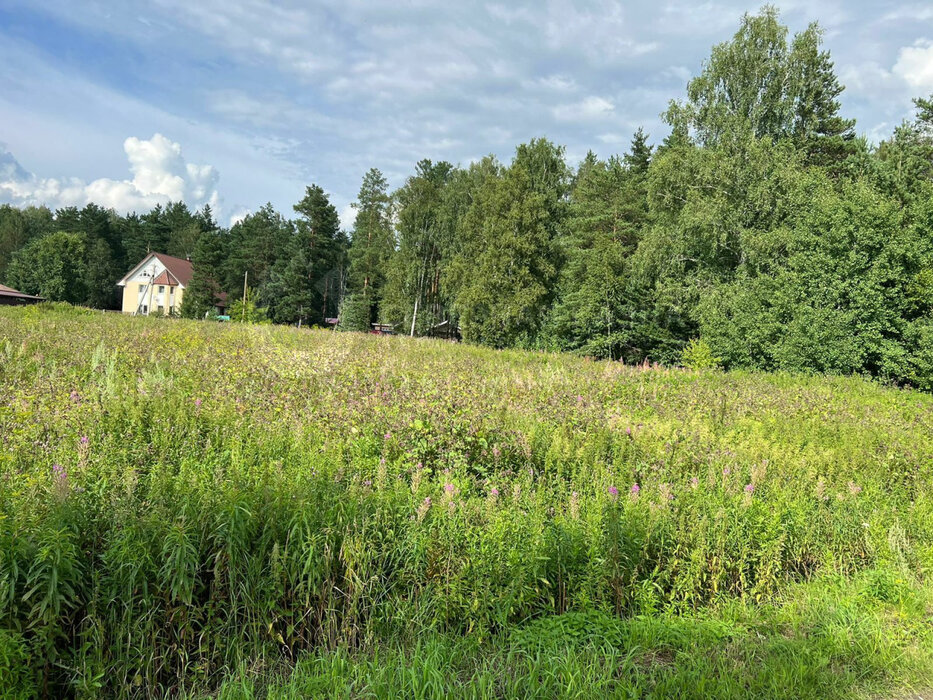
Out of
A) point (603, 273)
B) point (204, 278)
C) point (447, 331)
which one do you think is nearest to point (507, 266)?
point (603, 273)

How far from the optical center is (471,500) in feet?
12.3

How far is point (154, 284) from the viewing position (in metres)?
56.3

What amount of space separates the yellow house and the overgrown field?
57219 mm

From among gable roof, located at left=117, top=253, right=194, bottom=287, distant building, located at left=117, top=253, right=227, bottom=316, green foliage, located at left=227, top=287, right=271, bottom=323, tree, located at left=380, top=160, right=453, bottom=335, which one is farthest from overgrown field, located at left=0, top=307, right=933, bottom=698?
gable roof, located at left=117, top=253, right=194, bottom=287

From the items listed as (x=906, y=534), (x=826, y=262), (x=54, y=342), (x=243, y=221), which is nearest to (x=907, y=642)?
(x=906, y=534)

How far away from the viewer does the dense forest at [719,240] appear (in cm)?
1719

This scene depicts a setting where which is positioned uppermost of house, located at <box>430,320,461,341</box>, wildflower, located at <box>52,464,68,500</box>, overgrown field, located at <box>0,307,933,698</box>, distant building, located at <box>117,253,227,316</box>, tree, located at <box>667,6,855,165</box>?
tree, located at <box>667,6,855,165</box>

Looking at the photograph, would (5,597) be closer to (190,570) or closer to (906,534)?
(190,570)

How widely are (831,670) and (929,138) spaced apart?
31.0 m

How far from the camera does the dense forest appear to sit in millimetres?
17188

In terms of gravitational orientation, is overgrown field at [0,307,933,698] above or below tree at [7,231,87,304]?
below

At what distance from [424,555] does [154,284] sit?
2509 inches

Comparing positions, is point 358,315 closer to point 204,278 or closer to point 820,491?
point 204,278

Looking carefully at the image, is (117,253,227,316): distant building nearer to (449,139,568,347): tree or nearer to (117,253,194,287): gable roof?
(117,253,194,287): gable roof
